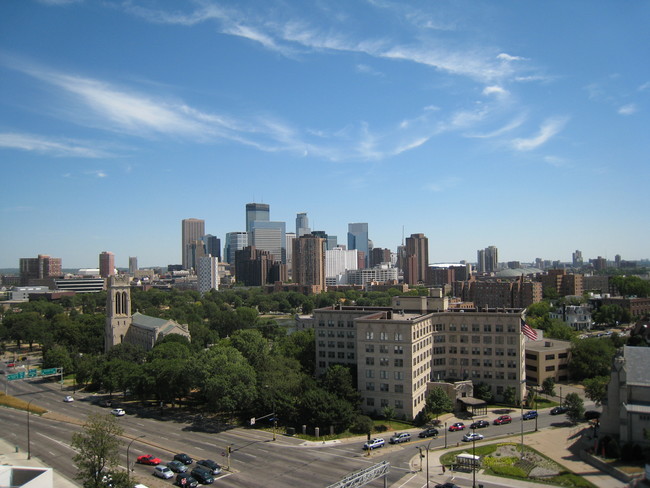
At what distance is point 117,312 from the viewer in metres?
140

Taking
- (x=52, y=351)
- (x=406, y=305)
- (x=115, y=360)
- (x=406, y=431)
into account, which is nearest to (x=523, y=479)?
(x=406, y=431)

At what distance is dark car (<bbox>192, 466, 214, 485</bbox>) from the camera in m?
56.2

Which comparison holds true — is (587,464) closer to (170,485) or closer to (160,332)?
(170,485)

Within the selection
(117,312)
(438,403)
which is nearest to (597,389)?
(438,403)

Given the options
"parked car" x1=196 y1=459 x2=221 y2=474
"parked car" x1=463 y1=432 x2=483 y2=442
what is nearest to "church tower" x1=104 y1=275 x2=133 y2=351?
"parked car" x1=196 y1=459 x2=221 y2=474

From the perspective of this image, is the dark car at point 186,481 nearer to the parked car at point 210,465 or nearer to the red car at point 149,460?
the parked car at point 210,465

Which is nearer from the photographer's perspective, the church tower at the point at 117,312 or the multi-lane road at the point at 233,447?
the multi-lane road at the point at 233,447

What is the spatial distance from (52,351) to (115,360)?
26.8m

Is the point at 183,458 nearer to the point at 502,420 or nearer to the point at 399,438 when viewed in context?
the point at 399,438

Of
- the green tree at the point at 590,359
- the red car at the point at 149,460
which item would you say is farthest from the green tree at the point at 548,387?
the red car at the point at 149,460

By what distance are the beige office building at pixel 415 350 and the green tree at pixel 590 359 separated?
17818mm

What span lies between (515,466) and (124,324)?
359 ft

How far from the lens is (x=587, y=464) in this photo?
60125 millimetres

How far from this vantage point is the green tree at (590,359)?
338 ft
